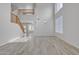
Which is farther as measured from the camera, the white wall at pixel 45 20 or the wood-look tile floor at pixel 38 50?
the white wall at pixel 45 20

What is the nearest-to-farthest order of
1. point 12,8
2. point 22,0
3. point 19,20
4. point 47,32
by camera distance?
point 22,0, point 12,8, point 19,20, point 47,32

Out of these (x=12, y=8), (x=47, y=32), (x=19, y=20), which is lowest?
(x=47, y=32)

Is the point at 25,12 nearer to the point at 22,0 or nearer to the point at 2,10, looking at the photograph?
the point at 2,10

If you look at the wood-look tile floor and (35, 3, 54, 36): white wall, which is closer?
the wood-look tile floor

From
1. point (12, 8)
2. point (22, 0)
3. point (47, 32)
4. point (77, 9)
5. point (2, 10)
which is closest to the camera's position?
point (22, 0)

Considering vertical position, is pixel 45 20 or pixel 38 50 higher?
pixel 45 20

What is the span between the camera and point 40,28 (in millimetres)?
10273

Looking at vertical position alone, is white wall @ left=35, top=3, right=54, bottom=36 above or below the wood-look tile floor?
above

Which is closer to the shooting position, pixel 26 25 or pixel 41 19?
pixel 26 25

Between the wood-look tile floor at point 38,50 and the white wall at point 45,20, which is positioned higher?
the white wall at point 45,20

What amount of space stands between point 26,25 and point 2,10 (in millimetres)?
2594

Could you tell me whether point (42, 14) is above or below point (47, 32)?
above

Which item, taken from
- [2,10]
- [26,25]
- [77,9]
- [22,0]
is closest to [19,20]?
[26,25]

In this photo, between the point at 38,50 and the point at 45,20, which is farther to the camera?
the point at 45,20
